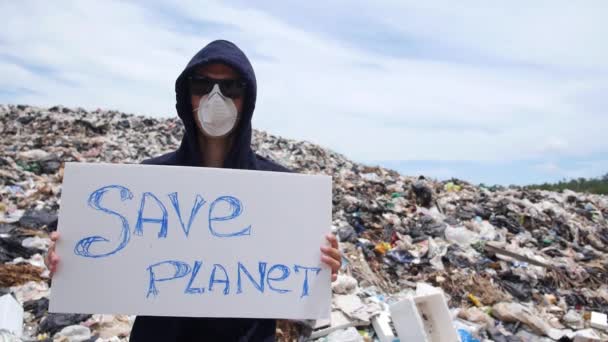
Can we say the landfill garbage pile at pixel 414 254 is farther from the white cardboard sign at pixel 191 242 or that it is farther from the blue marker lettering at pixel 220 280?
the blue marker lettering at pixel 220 280

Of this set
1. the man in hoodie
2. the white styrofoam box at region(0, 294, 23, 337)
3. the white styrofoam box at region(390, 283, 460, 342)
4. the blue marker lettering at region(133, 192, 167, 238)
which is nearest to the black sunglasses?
the man in hoodie

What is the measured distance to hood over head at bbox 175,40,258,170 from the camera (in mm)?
1739

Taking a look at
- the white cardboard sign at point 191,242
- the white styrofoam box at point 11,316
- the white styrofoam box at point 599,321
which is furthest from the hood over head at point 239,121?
the white styrofoam box at point 599,321

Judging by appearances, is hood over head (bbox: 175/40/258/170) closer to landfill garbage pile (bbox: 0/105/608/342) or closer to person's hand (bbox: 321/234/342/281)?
person's hand (bbox: 321/234/342/281)

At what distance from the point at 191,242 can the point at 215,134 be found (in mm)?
436

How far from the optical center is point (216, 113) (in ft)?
5.61

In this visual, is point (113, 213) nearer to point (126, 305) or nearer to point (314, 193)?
point (126, 305)

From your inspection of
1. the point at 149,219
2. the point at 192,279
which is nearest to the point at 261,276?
the point at 192,279

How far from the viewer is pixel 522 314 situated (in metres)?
4.24

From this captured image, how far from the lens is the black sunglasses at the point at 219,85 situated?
173cm

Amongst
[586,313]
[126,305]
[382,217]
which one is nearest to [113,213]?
[126,305]

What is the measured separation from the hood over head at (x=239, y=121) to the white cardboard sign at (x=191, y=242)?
0.61ft

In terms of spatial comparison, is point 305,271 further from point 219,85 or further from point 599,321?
point 599,321

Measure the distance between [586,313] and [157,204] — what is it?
5.02 m
